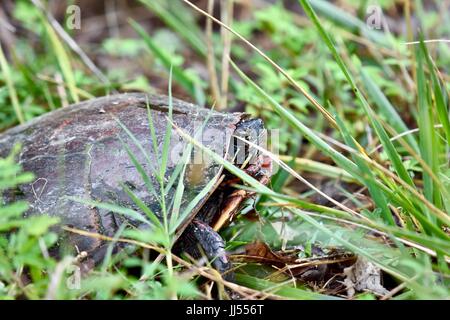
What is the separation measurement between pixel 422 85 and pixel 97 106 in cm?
135

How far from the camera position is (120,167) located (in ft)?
7.03

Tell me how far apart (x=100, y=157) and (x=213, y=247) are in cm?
56

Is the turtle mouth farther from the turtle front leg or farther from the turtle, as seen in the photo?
the turtle front leg

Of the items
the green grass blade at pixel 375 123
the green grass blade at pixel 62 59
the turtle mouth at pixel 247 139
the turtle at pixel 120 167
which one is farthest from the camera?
the green grass blade at pixel 62 59

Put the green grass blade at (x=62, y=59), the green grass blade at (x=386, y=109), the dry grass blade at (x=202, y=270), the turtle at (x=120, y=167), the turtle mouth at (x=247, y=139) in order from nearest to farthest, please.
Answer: the dry grass blade at (x=202, y=270) → the turtle at (x=120, y=167) → the turtle mouth at (x=247, y=139) → the green grass blade at (x=386, y=109) → the green grass blade at (x=62, y=59)

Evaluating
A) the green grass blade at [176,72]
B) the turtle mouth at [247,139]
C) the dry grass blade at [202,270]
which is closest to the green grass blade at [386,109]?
the turtle mouth at [247,139]

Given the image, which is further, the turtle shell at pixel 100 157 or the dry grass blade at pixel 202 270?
the turtle shell at pixel 100 157

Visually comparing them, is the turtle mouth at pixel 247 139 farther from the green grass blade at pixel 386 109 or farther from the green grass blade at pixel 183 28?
the green grass blade at pixel 183 28

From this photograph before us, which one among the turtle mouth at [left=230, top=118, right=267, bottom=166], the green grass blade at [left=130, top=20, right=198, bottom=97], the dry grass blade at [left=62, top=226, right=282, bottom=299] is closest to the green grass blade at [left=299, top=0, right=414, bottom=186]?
the turtle mouth at [left=230, top=118, right=267, bottom=166]

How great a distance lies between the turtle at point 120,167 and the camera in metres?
2.01

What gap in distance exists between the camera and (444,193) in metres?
1.77

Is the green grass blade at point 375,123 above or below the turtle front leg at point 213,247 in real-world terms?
above

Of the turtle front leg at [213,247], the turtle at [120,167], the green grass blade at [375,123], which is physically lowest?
the turtle front leg at [213,247]
